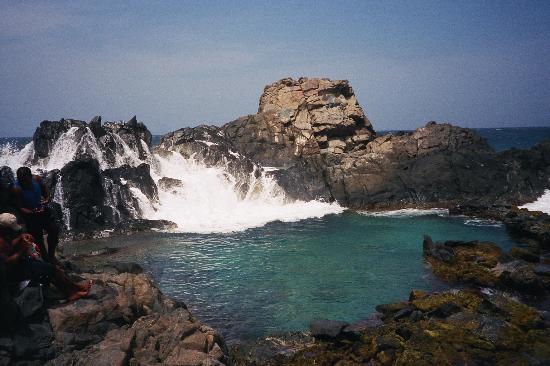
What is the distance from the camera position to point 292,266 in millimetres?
26688

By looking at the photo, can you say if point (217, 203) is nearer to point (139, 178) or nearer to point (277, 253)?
point (139, 178)

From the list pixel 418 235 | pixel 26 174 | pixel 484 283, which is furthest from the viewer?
pixel 418 235

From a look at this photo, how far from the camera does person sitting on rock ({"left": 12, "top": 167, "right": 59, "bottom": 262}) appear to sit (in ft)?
38.9

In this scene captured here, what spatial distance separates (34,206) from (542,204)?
47.5 m

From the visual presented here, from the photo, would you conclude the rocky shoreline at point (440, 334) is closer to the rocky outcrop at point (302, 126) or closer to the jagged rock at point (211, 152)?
the jagged rock at point (211, 152)

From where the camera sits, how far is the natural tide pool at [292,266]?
19.4 metres

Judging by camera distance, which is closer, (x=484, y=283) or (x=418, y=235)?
(x=484, y=283)

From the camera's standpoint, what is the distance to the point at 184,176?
51094 mm

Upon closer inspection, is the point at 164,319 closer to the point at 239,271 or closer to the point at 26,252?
the point at 26,252

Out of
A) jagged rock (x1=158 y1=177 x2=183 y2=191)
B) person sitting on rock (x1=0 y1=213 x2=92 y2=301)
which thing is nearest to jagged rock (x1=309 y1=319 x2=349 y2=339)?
person sitting on rock (x1=0 y1=213 x2=92 y2=301)

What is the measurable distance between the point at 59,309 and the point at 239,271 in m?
14.8

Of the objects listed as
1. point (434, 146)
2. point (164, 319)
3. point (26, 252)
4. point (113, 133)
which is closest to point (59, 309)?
point (26, 252)

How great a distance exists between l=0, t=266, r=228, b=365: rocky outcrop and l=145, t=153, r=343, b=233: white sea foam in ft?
80.8

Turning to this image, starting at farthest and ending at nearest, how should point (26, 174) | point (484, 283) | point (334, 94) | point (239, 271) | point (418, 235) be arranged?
point (334, 94)
point (418, 235)
point (239, 271)
point (484, 283)
point (26, 174)
